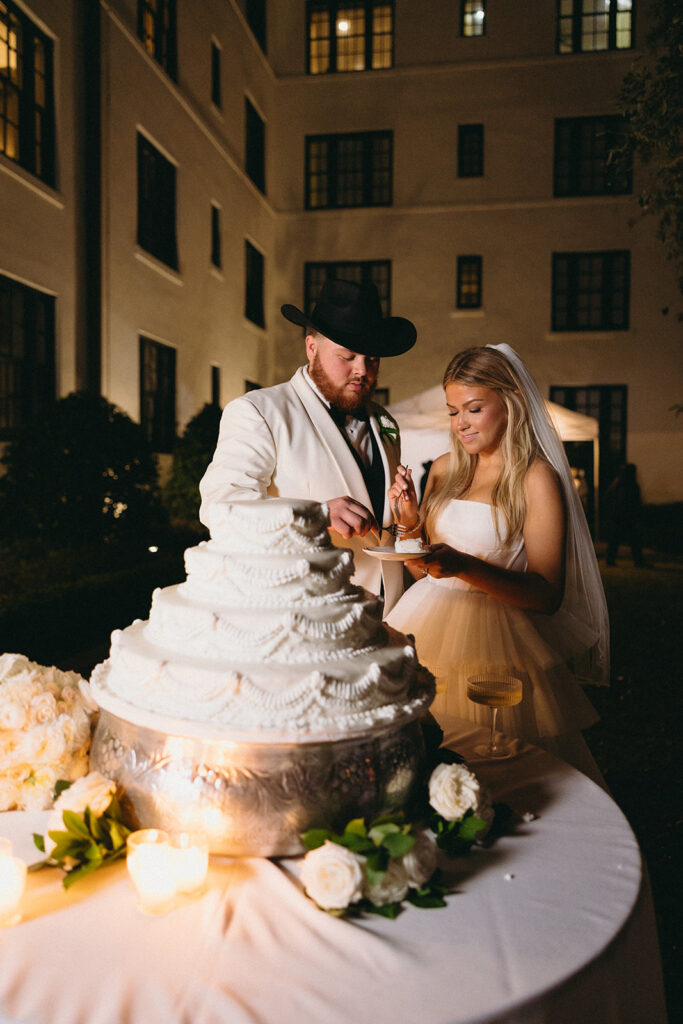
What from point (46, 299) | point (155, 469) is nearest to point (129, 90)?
point (46, 299)

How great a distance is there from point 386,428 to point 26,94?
332 inches

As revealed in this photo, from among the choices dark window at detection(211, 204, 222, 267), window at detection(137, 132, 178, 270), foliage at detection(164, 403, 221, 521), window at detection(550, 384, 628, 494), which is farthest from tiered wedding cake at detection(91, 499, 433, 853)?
window at detection(550, 384, 628, 494)

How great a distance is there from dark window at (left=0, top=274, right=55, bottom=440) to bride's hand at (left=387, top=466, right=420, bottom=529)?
684cm

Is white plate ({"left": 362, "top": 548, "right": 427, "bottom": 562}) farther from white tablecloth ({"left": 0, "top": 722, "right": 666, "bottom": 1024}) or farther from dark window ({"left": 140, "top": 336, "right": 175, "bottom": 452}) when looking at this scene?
dark window ({"left": 140, "top": 336, "right": 175, "bottom": 452})

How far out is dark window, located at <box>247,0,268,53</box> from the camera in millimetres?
17655

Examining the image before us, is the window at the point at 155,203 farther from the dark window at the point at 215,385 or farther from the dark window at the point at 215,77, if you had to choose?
the dark window at the point at 215,77

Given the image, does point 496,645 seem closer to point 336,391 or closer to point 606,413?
point 336,391

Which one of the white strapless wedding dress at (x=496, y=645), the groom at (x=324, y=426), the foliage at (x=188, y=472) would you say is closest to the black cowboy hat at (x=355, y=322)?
the groom at (x=324, y=426)

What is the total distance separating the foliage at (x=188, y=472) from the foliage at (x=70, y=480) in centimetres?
359

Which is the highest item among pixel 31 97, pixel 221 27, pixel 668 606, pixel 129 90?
pixel 221 27

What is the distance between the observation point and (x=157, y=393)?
12.6 meters

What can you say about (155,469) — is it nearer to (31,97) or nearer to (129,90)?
(31,97)

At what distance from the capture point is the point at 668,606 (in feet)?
28.1

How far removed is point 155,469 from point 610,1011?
773cm
